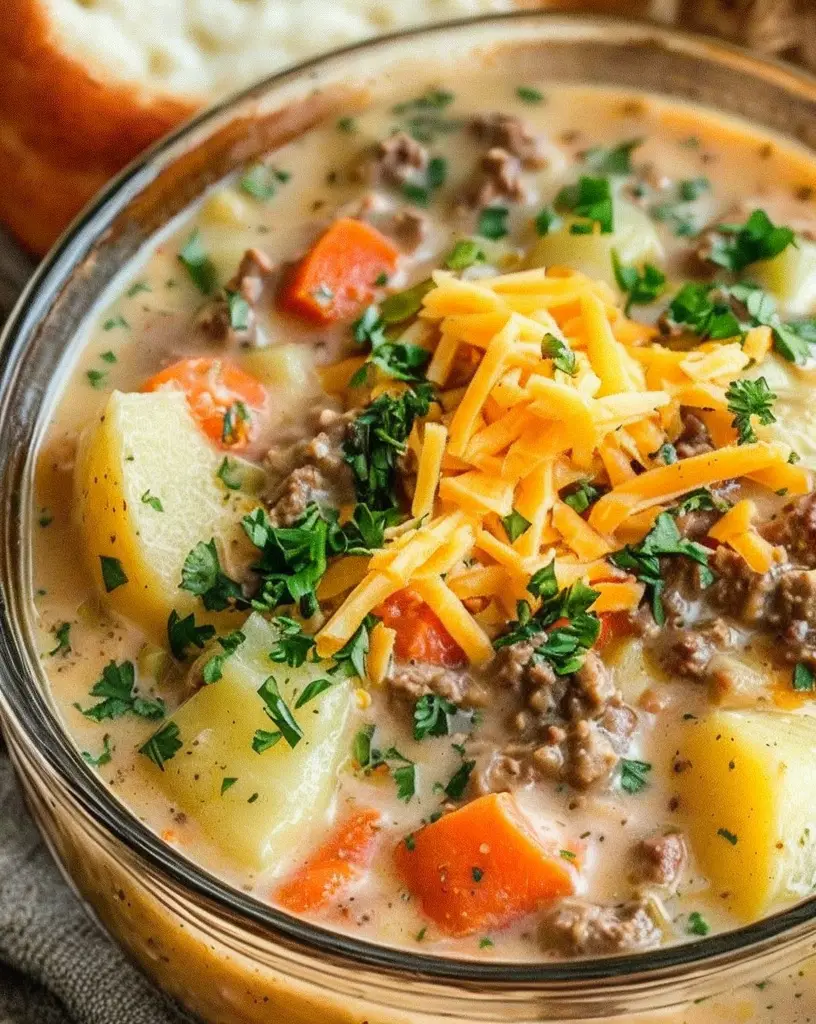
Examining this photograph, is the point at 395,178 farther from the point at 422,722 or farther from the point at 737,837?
the point at 737,837

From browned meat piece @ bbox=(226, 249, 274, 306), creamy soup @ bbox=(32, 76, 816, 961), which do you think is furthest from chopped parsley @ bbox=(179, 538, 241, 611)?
browned meat piece @ bbox=(226, 249, 274, 306)

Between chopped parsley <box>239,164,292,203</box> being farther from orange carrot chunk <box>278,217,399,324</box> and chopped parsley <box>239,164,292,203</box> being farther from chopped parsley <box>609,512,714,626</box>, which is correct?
chopped parsley <box>609,512,714,626</box>

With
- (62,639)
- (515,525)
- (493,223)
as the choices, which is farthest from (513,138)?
(62,639)

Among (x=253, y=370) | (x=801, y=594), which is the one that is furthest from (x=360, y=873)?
(x=253, y=370)

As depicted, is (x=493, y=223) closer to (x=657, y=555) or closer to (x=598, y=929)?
(x=657, y=555)

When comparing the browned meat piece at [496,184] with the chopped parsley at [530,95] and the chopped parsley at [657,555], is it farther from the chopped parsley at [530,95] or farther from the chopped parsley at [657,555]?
the chopped parsley at [657,555]

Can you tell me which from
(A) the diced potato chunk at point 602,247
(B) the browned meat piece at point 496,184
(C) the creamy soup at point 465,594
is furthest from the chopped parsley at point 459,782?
(B) the browned meat piece at point 496,184
